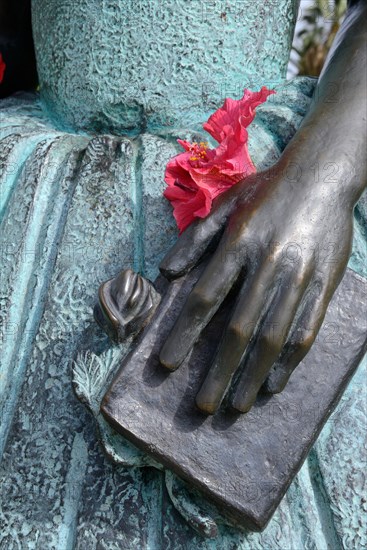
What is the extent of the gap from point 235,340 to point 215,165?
0.99ft

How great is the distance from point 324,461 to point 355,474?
0.05 m

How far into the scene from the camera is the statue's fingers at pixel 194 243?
1.14m

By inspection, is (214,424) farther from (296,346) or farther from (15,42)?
(15,42)

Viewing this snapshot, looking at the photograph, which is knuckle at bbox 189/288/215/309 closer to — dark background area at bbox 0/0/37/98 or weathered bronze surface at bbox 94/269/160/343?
weathered bronze surface at bbox 94/269/160/343

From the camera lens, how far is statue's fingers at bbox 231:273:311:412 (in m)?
1.05

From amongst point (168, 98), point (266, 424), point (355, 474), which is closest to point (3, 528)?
point (266, 424)

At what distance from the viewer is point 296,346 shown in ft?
3.54

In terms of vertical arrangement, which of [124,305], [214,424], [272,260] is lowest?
[214,424]

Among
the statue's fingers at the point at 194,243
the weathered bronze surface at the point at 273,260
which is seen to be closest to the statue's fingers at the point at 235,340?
the weathered bronze surface at the point at 273,260

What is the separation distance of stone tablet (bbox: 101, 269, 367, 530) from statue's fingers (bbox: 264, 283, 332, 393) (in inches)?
2.0

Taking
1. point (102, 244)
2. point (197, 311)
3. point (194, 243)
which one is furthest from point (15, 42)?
point (197, 311)

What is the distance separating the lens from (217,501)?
108 centimetres

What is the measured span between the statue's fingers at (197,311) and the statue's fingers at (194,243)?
0.21 feet

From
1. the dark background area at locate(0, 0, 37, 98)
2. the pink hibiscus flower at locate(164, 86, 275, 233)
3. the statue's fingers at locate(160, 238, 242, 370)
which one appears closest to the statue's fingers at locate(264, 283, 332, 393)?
the statue's fingers at locate(160, 238, 242, 370)
